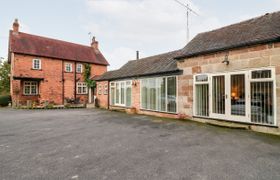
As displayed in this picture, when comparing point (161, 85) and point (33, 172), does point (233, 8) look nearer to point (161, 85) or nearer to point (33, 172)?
point (161, 85)

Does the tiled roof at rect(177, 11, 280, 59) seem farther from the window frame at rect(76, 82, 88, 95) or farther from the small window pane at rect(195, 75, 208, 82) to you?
the window frame at rect(76, 82, 88, 95)

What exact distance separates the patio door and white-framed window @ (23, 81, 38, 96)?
777 inches

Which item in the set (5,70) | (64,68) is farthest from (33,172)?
(5,70)

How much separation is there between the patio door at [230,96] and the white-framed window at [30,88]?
1974 centimetres

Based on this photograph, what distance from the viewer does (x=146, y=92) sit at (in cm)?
1095

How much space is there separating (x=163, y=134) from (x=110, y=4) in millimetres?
10944

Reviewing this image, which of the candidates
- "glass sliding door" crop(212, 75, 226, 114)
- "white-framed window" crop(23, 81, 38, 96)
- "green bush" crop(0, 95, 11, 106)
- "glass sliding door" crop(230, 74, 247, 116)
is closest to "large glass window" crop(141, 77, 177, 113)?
"glass sliding door" crop(212, 75, 226, 114)

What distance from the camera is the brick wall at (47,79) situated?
675 inches

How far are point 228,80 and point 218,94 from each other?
0.78 m

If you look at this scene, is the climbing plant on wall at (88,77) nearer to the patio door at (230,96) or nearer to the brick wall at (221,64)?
the brick wall at (221,64)

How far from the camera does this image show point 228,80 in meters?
6.90

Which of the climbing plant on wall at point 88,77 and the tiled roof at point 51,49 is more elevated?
the tiled roof at point 51,49

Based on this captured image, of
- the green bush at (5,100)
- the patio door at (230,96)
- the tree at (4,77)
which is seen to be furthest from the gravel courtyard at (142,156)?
the tree at (4,77)

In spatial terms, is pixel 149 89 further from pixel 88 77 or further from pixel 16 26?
pixel 16 26
